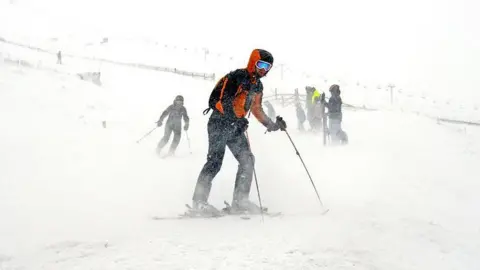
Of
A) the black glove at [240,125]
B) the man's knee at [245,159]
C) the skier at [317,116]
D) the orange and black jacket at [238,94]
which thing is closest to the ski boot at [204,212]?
the man's knee at [245,159]

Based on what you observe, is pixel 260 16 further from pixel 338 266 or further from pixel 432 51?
pixel 338 266

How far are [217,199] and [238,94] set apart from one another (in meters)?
2.22

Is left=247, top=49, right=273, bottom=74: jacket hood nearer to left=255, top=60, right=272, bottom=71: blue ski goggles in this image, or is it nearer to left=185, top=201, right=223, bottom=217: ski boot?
left=255, top=60, right=272, bottom=71: blue ski goggles

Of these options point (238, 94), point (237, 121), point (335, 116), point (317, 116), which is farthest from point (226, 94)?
point (317, 116)

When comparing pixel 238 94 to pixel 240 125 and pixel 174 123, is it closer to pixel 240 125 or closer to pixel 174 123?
pixel 240 125

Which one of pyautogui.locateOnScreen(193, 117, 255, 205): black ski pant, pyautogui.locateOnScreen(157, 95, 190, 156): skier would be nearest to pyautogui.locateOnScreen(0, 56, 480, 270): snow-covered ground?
pyautogui.locateOnScreen(157, 95, 190, 156): skier

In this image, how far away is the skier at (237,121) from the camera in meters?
5.37

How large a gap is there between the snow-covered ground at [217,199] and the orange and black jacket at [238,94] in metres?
1.30

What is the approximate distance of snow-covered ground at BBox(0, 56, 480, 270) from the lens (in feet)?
13.4

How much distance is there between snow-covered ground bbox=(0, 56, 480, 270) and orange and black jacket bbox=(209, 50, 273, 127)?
1305 millimetres

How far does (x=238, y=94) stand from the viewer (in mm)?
5418

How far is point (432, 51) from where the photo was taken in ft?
182

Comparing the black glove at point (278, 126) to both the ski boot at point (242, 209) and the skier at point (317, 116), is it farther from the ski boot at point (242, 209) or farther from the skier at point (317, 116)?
the skier at point (317, 116)

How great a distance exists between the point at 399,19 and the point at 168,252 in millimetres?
77482
